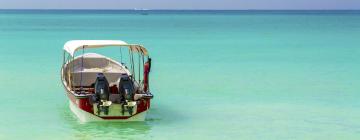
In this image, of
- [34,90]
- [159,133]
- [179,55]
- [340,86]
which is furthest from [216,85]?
[179,55]

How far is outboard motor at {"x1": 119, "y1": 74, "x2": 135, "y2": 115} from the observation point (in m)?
12.6

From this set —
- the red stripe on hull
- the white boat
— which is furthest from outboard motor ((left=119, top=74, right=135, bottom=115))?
the red stripe on hull

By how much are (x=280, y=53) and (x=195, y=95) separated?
16.0 metres

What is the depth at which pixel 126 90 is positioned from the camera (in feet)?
41.8

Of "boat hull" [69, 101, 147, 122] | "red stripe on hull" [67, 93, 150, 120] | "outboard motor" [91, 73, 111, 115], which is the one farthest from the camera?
"boat hull" [69, 101, 147, 122]

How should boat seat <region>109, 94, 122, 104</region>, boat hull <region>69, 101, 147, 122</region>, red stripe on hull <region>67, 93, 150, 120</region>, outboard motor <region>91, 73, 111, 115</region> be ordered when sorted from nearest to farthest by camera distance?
outboard motor <region>91, 73, 111, 115</region> < red stripe on hull <region>67, 93, 150, 120</region> < boat hull <region>69, 101, 147, 122</region> < boat seat <region>109, 94, 122, 104</region>

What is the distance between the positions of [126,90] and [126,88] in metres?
0.07

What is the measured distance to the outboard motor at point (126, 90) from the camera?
41.5ft

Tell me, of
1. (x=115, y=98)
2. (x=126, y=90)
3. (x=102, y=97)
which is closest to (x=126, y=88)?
(x=126, y=90)

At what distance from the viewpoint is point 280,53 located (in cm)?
3259

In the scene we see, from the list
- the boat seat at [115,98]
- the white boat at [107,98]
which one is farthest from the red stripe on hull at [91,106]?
the boat seat at [115,98]

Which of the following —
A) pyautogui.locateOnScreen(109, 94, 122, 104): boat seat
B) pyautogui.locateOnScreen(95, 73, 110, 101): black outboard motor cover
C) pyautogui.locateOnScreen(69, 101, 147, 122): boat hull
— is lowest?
pyautogui.locateOnScreen(69, 101, 147, 122): boat hull

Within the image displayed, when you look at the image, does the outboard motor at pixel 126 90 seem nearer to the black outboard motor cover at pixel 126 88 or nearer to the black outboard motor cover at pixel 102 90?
the black outboard motor cover at pixel 126 88

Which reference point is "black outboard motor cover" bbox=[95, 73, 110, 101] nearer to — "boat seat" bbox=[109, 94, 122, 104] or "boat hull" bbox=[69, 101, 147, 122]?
"boat seat" bbox=[109, 94, 122, 104]
